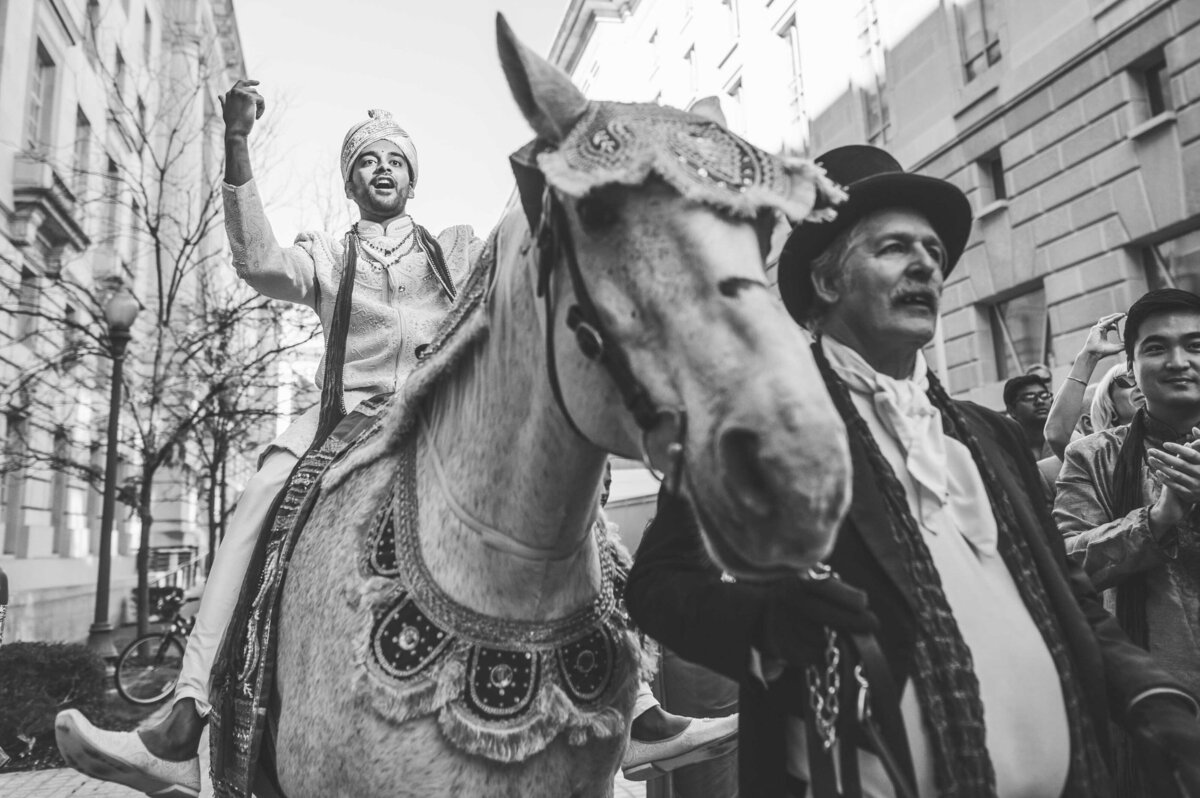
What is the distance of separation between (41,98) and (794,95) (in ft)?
54.5

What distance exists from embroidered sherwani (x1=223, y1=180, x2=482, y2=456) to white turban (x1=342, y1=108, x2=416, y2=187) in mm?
272

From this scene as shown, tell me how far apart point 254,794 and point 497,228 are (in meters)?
1.61

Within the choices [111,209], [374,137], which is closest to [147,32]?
[111,209]

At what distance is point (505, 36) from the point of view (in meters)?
1.51

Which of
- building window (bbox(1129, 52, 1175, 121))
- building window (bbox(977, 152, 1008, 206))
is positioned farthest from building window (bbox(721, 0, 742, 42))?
building window (bbox(1129, 52, 1175, 121))

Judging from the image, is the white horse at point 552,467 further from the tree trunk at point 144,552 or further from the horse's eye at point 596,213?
the tree trunk at point 144,552

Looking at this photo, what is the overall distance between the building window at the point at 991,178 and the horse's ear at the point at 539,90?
14334 millimetres

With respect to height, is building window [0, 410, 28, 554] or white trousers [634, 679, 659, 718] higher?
building window [0, 410, 28, 554]

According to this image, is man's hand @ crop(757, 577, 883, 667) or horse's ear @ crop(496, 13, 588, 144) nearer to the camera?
man's hand @ crop(757, 577, 883, 667)

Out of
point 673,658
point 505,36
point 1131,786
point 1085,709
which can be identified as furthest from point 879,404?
point 673,658

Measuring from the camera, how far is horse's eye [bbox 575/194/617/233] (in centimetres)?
138

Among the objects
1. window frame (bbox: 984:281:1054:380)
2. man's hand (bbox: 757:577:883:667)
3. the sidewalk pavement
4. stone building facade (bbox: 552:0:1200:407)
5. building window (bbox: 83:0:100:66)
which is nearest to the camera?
man's hand (bbox: 757:577:883:667)

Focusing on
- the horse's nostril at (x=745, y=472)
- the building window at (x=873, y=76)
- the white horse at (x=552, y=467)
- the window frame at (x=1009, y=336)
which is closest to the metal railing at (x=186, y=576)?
the building window at (x=873, y=76)

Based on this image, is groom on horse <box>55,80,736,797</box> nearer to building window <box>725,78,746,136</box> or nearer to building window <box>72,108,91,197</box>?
building window <box>72,108,91,197</box>
